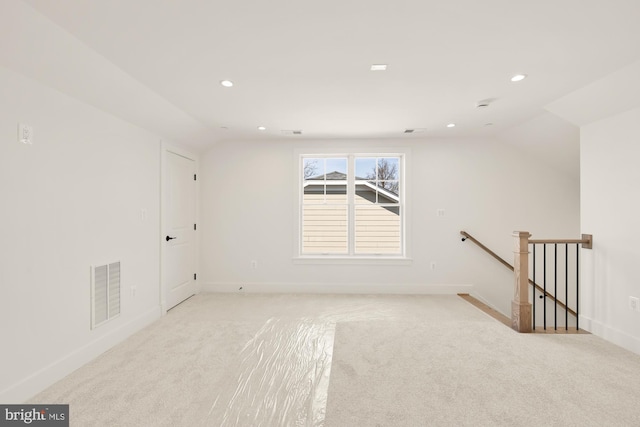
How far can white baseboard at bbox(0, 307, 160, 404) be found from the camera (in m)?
2.00

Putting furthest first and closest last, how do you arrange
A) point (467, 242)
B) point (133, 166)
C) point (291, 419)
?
point (467, 242) < point (133, 166) < point (291, 419)

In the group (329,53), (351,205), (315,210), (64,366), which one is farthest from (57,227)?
(351,205)

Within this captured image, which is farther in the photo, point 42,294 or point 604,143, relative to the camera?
point 604,143

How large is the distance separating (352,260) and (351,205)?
2.94 feet

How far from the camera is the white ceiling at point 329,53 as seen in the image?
1.72 m

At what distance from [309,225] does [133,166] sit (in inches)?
103

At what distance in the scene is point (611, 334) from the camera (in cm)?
297

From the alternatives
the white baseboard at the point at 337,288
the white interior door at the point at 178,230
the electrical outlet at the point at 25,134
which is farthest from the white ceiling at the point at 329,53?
the white baseboard at the point at 337,288

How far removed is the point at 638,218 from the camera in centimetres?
277

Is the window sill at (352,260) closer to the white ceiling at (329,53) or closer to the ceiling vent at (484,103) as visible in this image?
the white ceiling at (329,53)

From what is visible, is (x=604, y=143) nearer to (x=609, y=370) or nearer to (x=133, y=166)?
(x=609, y=370)

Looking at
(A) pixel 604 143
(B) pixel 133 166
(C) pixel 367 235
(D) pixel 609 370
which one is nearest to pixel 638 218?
(A) pixel 604 143

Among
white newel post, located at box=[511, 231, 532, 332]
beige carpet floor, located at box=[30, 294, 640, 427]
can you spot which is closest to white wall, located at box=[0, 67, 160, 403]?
beige carpet floor, located at box=[30, 294, 640, 427]

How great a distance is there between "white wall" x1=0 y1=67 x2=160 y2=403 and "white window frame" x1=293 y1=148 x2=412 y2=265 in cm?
225
